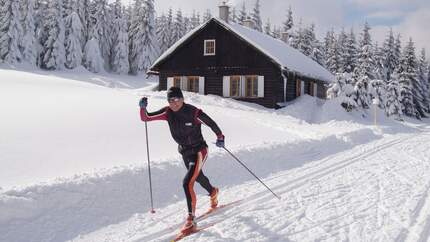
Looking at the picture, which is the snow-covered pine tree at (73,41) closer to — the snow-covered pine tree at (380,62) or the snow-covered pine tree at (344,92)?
the snow-covered pine tree at (344,92)

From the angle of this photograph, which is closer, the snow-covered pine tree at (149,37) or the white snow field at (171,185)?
the white snow field at (171,185)

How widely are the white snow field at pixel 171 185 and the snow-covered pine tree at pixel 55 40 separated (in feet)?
129

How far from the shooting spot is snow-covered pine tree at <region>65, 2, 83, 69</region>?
Result: 52.5 m

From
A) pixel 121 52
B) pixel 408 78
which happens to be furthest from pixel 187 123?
pixel 121 52

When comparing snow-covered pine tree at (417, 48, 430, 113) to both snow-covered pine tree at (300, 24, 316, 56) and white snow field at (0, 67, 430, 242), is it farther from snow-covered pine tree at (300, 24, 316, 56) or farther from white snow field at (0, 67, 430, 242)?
white snow field at (0, 67, 430, 242)

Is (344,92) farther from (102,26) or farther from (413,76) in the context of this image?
(102,26)

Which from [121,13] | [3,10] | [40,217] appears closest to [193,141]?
[40,217]

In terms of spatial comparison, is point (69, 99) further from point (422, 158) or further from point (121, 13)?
point (121, 13)

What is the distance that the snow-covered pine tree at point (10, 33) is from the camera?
158ft

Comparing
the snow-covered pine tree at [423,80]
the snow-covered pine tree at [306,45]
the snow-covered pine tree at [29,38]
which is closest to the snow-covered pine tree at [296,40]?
the snow-covered pine tree at [306,45]

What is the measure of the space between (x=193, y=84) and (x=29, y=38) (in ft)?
99.2

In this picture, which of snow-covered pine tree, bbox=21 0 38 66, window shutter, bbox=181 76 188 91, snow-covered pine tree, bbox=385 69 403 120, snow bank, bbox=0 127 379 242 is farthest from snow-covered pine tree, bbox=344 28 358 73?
snow bank, bbox=0 127 379 242

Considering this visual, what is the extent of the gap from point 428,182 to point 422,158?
4137mm

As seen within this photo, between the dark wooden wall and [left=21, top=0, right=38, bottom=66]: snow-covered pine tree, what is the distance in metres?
27.6
